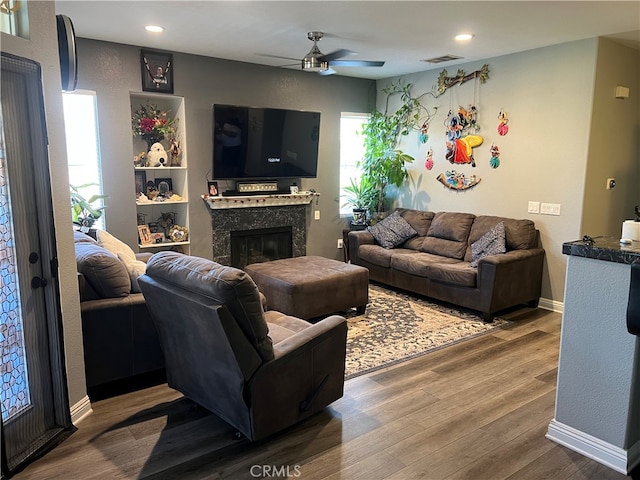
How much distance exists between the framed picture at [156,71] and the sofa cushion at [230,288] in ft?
10.5

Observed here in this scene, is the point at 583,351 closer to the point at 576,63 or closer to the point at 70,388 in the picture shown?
the point at 70,388

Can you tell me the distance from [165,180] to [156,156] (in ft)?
1.26

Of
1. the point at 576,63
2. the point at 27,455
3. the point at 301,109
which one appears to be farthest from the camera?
the point at 301,109

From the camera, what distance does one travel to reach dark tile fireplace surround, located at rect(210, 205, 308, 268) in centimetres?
572

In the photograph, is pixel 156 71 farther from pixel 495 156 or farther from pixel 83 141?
pixel 495 156

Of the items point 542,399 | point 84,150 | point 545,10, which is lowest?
point 542,399

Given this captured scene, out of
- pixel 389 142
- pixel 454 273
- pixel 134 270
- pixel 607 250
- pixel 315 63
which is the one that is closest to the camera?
pixel 607 250

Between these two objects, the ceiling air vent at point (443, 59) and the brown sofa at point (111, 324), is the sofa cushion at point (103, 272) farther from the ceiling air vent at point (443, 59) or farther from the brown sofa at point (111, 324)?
the ceiling air vent at point (443, 59)

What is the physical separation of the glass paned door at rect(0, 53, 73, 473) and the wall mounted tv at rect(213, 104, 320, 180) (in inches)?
121

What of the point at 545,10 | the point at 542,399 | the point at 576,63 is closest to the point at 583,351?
the point at 542,399

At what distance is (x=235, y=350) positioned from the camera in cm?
227

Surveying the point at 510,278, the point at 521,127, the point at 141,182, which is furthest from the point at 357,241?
the point at 141,182

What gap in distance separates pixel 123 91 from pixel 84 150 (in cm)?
71

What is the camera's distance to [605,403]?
8.10 feet
